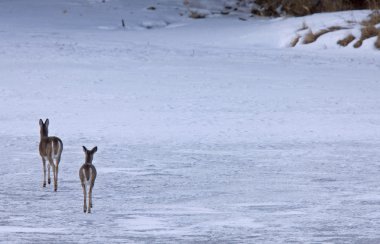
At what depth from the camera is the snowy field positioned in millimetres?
7094

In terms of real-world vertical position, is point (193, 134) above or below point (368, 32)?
below

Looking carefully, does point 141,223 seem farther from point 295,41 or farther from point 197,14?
point 197,14

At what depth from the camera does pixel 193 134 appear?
11812 millimetres

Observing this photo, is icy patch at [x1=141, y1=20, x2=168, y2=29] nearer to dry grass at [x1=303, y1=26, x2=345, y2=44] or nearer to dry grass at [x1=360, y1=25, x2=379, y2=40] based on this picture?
dry grass at [x1=303, y1=26, x2=345, y2=44]

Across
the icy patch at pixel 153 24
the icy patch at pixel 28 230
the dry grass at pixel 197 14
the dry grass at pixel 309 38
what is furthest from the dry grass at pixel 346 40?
the icy patch at pixel 28 230

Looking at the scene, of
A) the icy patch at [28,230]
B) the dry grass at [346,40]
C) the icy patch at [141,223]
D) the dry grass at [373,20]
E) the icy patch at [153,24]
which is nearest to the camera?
the icy patch at [28,230]

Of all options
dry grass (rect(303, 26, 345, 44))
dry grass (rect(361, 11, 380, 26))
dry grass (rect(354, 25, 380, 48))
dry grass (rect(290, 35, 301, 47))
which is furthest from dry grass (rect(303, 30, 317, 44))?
dry grass (rect(361, 11, 380, 26))

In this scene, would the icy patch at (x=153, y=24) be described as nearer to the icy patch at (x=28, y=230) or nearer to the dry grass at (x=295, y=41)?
the dry grass at (x=295, y=41)

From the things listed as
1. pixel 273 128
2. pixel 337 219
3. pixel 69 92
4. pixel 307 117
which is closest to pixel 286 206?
Answer: pixel 337 219

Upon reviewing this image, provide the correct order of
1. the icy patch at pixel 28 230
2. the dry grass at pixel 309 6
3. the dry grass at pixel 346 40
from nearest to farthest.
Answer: the icy patch at pixel 28 230 → the dry grass at pixel 346 40 → the dry grass at pixel 309 6

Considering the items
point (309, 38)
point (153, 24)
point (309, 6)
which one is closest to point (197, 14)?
point (153, 24)

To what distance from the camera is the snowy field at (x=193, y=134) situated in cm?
709

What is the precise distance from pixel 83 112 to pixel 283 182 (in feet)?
17.6

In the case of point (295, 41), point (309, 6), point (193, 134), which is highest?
point (309, 6)
